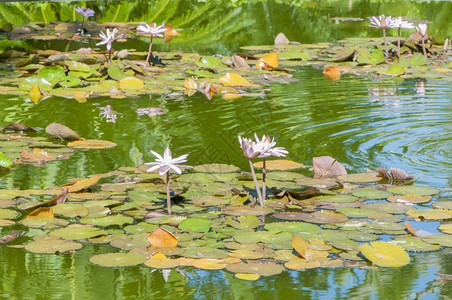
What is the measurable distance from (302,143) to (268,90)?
1.47 meters

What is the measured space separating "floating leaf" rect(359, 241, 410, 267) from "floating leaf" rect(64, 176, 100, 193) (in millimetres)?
1196

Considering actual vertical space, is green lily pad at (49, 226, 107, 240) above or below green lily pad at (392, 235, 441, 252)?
above

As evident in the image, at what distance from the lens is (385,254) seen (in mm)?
2594

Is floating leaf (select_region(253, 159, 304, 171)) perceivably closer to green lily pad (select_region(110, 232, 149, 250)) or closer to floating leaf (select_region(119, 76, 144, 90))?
green lily pad (select_region(110, 232, 149, 250))

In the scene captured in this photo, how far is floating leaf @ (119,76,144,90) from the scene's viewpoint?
5.64 meters

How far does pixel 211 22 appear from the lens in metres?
9.50

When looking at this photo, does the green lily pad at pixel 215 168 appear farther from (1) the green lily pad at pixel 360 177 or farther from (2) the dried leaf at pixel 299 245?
(2) the dried leaf at pixel 299 245

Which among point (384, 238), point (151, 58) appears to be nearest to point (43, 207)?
point (384, 238)

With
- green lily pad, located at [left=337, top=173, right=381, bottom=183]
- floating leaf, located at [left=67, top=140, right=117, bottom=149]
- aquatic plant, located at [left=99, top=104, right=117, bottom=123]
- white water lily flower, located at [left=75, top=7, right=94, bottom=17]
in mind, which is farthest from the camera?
white water lily flower, located at [left=75, top=7, right=94, bottom=17]

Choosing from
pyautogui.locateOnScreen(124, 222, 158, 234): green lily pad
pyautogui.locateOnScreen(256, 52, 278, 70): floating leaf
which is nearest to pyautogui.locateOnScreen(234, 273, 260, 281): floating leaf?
pyautogui.locateOnScreen(124, 222, 158, 234): green lily pad

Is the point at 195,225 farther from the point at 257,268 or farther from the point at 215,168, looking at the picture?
the point at 215,168

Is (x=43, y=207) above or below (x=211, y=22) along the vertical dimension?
below

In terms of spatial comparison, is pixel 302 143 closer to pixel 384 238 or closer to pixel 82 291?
pixel 384 238

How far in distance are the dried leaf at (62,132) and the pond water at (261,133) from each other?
18 centimetres
